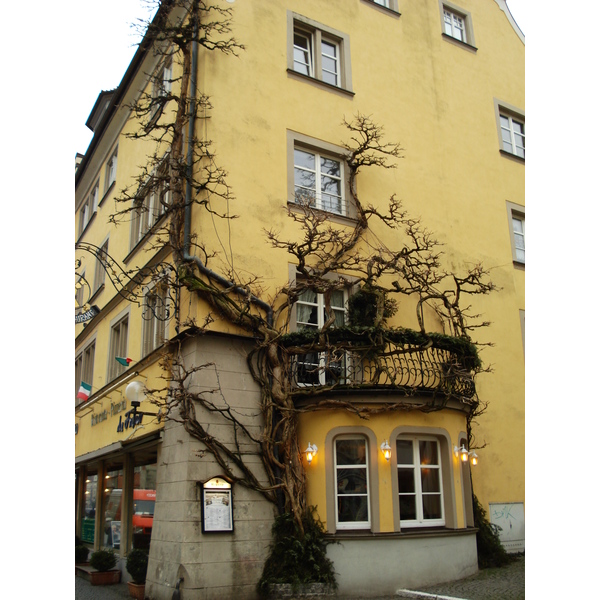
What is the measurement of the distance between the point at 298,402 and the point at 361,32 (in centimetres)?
988

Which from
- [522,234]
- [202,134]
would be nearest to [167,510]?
[202,134]

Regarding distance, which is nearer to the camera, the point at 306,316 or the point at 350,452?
the point at 350,452

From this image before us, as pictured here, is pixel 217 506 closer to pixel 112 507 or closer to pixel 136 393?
pixel 136 393

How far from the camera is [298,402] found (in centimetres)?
1119

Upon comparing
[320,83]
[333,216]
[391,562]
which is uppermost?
[320,83]

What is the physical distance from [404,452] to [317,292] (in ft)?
10.8

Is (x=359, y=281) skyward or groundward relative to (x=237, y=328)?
skyward

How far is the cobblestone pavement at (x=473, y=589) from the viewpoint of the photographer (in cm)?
957

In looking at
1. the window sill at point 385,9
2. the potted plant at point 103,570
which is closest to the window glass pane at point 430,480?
the potted plant at point 103,570

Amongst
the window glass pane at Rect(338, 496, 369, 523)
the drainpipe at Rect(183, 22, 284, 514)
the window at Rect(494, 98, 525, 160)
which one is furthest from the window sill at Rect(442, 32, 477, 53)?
the window glass pane at Rect(338, 496, 369, 523)

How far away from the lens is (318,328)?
41.0 ft

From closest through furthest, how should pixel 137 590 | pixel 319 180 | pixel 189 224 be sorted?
1. pixel 137 590
2. pixel 189 224
3. pixel 319 180

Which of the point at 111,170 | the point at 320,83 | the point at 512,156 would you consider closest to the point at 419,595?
the point at 320,83

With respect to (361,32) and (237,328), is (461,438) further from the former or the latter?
(361,32)
